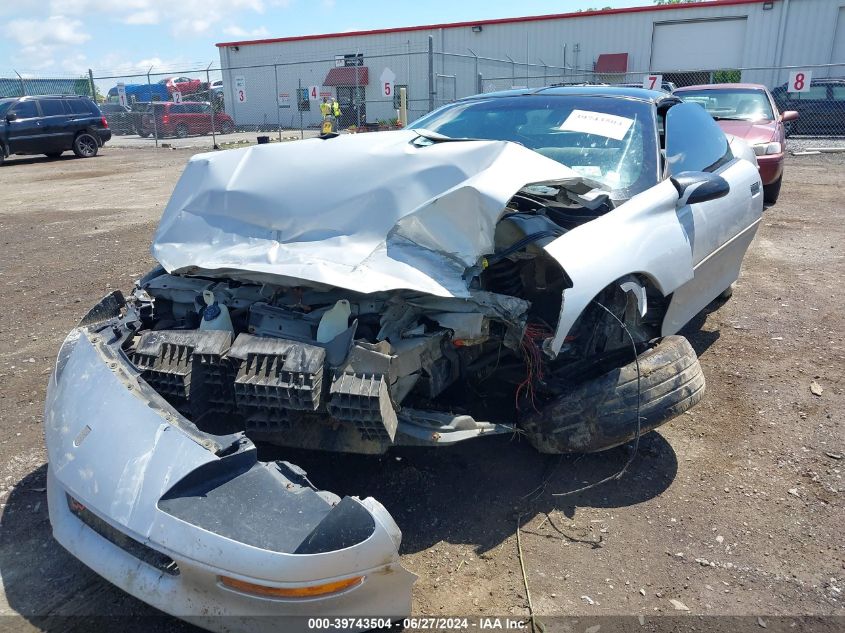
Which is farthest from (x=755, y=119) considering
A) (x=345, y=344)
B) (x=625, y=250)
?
(x=345, y=344)

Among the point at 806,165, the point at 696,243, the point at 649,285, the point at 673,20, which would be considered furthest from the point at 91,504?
the point at 673,20

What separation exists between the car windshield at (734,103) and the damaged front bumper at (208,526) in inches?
413

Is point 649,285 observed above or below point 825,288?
above

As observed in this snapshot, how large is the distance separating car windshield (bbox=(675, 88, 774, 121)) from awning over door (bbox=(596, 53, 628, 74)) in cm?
1542

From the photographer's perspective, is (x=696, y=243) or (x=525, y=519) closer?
(x=525, y=519)

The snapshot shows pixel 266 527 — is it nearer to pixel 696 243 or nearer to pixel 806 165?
pixel 696 243

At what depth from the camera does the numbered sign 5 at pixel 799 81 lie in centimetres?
1764

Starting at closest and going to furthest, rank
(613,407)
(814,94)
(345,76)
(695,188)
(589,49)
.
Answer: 1. (613,407)
2. (695,188)
3. (814,94)
4. (589,49)
5. (345,76)

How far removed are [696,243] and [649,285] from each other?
0.59 m

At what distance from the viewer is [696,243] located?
3.65 metres

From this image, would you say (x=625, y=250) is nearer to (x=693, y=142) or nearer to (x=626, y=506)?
(x=626, y=506)

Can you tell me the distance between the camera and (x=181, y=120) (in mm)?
26641

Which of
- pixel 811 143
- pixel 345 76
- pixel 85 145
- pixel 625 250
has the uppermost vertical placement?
pixel 345 76

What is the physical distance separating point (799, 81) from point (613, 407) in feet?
62.3
